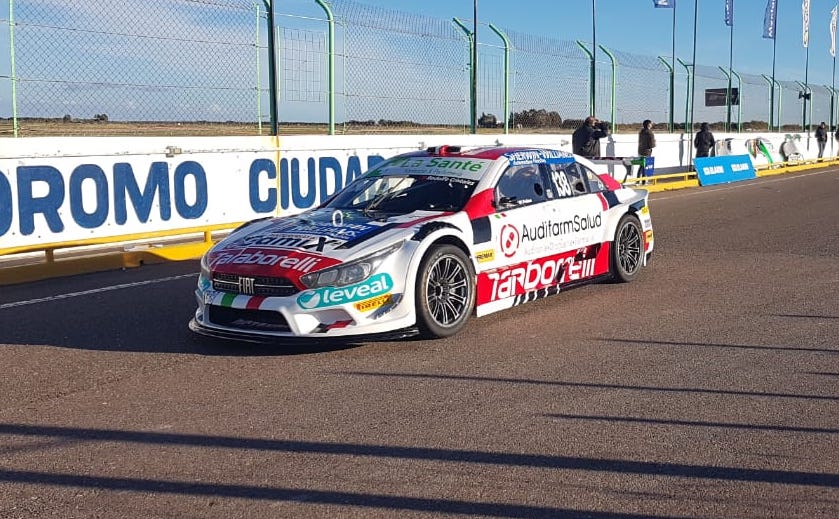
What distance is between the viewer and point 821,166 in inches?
1455

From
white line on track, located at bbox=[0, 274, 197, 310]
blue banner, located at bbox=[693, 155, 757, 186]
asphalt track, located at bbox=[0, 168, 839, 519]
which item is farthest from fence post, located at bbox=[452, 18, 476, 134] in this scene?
asphalt track, located at bbox=[0, 168, 839, 519]

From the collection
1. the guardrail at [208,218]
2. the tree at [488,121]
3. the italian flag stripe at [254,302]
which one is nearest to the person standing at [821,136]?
the tree at [488,121]

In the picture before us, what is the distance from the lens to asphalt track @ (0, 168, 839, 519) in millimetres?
3975

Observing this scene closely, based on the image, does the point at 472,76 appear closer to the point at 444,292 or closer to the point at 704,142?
the point at 704,142

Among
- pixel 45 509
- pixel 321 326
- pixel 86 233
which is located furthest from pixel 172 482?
pixel 86 233

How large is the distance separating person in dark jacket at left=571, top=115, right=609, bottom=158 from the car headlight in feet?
47.1

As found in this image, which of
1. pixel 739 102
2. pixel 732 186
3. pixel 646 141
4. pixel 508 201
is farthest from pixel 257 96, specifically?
pixel 739 102

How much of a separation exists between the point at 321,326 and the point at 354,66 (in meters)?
10.3

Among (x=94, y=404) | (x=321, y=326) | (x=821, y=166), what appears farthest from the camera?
(x=821, y=166)

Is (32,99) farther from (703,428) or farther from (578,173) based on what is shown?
(703,428)

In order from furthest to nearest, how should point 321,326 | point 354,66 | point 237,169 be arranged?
point 354,66 < point 237,169 < point 321,326

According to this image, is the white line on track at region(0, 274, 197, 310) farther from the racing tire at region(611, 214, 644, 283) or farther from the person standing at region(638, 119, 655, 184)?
the person standing at region(638, 119, 655, 184)

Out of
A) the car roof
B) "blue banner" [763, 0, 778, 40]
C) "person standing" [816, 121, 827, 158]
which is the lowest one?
the car roof

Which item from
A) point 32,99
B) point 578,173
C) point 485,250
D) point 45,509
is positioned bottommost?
point 45,509
